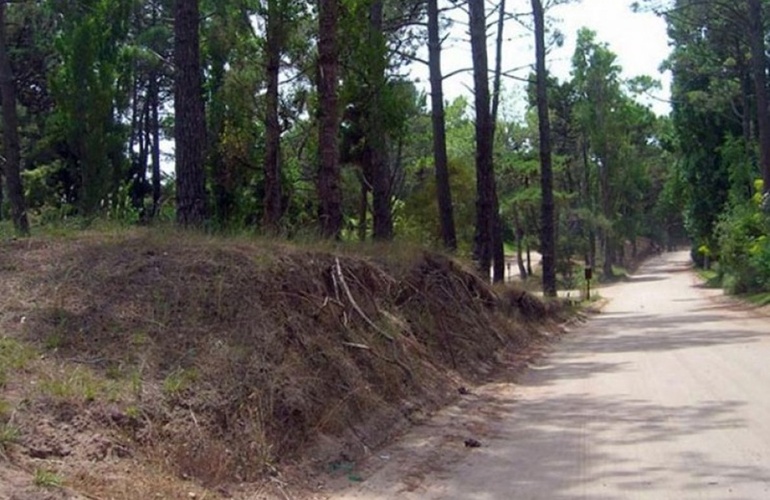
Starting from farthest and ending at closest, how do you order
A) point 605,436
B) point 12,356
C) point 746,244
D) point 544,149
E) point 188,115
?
point 746,244 → point 544,149 → point 188,115 → point 605,436 → point 12,356

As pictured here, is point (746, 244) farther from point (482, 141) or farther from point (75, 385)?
point (75, 385)

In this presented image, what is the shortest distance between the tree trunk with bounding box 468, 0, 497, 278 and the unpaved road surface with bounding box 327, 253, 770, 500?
7562 mm

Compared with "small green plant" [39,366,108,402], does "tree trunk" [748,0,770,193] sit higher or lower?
higher

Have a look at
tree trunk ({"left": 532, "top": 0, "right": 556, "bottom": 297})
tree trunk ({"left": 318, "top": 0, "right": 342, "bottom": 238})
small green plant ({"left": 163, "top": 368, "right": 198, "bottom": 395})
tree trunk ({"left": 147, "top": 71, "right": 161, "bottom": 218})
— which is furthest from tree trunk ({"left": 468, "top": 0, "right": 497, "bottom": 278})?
tree trunk ({"left": 147, "top": 71, "right": 161, "bottom": 218})

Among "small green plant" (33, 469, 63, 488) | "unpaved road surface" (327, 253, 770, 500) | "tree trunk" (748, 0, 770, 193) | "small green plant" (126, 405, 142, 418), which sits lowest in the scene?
"unpaved road surface" (327, 253, 770, 500)

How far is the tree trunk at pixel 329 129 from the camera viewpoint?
1680 cm

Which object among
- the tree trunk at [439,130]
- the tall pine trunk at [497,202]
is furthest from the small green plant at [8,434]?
the tall pine trunk at [497,202]

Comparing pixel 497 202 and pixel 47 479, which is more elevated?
pixel 497 202

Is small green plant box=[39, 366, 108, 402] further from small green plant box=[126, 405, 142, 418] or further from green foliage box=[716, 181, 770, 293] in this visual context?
green foliage box=[716, 181, 770, 293]

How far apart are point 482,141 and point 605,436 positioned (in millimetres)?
16673

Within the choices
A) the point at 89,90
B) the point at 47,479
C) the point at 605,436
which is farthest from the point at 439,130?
the point at 47,479

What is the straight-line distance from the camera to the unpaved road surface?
8031 millimetres

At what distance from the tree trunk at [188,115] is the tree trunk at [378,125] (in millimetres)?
7523

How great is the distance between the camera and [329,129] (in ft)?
55.1
